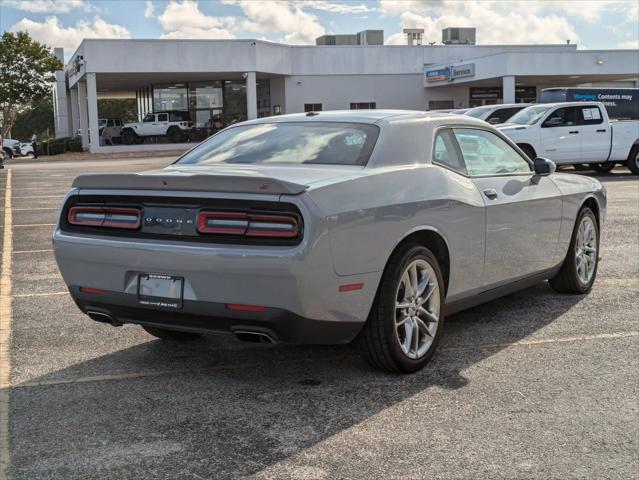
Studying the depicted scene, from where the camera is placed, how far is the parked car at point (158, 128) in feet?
161

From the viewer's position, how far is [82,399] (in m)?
4.42

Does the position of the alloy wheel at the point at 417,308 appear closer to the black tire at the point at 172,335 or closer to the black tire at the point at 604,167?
the black tire at the point at 172,335

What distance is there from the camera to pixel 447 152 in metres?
5.45

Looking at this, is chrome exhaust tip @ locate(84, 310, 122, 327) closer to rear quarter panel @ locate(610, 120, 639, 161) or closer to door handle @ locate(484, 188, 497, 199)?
door handle @ locate(484, 188, 497, 199)

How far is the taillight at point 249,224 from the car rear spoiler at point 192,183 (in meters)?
0.13

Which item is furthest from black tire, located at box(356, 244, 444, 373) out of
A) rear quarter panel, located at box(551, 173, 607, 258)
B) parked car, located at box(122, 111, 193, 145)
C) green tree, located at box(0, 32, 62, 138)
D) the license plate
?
green tree, located at box(0, 32, 62, 138)

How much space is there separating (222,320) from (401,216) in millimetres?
1194

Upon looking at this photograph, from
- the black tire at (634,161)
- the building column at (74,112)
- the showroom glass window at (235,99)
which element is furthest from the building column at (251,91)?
the black tire at (634,161)

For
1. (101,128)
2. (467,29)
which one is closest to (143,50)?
(101,128)

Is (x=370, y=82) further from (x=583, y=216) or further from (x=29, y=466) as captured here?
(x=29, y=466)

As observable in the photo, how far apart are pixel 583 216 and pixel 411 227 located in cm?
274

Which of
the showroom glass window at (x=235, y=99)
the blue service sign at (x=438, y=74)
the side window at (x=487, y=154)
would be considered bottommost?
the side window at (x=487, y=154)

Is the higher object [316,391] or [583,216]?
[583,216]

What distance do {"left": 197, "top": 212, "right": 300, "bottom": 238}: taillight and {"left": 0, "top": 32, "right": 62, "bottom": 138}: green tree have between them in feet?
204
